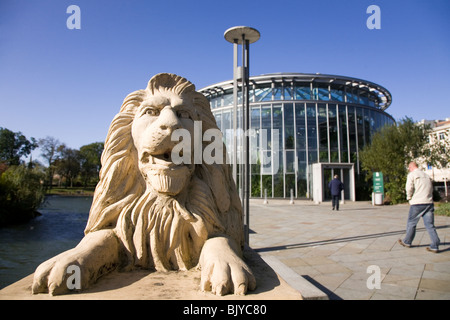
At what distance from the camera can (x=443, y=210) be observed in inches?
401

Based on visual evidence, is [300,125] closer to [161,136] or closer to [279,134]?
[279,134]

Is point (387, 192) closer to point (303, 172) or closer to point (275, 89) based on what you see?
point (303, 172)

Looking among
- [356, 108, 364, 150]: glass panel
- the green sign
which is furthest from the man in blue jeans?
[356, 108, 364, 150]: glass panel

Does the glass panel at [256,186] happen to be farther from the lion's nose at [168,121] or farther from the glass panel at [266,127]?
the lion's nose at [168,121]

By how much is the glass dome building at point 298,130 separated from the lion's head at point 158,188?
638 inches

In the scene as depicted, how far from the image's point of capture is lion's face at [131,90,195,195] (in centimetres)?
185

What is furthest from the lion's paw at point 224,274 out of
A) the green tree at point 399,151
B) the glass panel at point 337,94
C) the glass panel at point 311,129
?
the glass panel at point 337,94

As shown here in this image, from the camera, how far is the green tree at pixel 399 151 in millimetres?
14934

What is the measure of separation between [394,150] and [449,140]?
3266 mm

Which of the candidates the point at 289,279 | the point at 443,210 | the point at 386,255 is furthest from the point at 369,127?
the point at 289,279

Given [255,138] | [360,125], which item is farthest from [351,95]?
[255,138]

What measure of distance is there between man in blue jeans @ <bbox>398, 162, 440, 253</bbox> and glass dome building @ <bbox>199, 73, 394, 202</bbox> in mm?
13178

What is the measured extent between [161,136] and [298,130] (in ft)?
58.5

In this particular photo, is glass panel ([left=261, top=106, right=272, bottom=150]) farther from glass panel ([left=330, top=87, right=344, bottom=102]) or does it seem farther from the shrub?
the shrub
